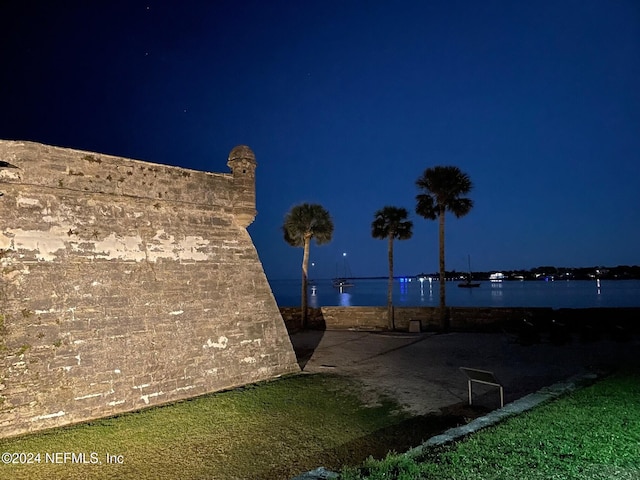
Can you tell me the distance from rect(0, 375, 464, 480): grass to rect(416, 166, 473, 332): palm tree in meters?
12.6

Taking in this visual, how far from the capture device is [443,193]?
19453 mm

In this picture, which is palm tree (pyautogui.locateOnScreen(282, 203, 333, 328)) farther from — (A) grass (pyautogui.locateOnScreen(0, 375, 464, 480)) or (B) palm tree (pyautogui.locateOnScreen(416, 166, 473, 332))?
(A) grass (pyautogui.locateOnScreen(0, 375, 464, 480))

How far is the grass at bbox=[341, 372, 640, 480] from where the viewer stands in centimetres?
386

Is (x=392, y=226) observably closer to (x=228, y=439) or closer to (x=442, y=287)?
(x=442, y=287)

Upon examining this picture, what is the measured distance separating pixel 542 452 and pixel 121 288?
22.6 feet

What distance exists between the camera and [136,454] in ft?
18.5

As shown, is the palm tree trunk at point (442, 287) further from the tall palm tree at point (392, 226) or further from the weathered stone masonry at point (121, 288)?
the weathered stone masonry at point (121, 288)

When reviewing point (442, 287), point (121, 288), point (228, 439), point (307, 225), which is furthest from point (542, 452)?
point (307, 225)

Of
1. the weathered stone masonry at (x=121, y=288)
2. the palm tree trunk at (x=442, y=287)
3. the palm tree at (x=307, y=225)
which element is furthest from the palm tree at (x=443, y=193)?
the weathered stone masonry at (x=121, y=288)

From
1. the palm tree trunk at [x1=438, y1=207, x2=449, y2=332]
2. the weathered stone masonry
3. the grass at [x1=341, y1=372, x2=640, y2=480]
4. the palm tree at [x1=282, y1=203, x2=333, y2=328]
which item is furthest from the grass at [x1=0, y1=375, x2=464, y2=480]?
the palm tree at [x1=282, y1=203, x2=333, y2=328]

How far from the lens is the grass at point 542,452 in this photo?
12.7ft

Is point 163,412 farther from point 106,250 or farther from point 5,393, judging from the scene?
point 106,250

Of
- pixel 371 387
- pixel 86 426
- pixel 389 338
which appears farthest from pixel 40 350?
pixel 389 338

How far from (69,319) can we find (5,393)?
1.31 m
